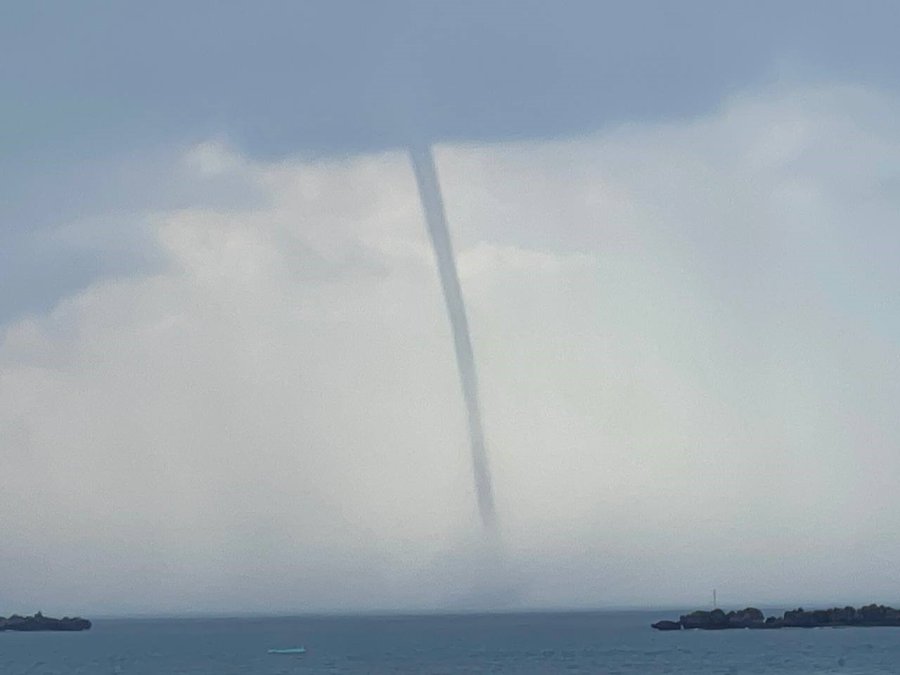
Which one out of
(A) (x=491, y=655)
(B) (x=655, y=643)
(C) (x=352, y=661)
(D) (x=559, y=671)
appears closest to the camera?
(D) (x=559, y=671)

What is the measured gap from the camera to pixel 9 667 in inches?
5605

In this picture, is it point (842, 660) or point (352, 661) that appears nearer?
point (842, 660)

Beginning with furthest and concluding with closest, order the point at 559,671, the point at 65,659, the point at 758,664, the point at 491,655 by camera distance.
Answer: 1. the point at 65,659
2. the point at 491,655
3. the point at 758,664
4. the point at 559,671

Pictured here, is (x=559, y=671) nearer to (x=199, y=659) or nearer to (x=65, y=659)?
(x=199, y=659)

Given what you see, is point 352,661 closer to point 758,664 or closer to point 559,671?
point 559,671

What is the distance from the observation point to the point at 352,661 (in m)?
141

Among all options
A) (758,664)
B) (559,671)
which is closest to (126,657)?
(559,671)

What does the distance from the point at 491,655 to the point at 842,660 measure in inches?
1565

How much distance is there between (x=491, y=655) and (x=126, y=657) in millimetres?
47919

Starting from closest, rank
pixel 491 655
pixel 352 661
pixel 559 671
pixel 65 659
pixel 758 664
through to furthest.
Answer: pixel 559 671 < pixel 758 664 < pixel 352 661 < pixel 491 655 < pixel 65 659

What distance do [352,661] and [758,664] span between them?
1694 inches

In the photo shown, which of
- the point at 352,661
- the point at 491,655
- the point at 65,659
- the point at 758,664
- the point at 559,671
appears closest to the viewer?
the point at 559,671

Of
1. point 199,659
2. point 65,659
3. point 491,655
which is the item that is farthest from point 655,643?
point 65,659

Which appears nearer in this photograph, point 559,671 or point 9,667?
point 559,671
